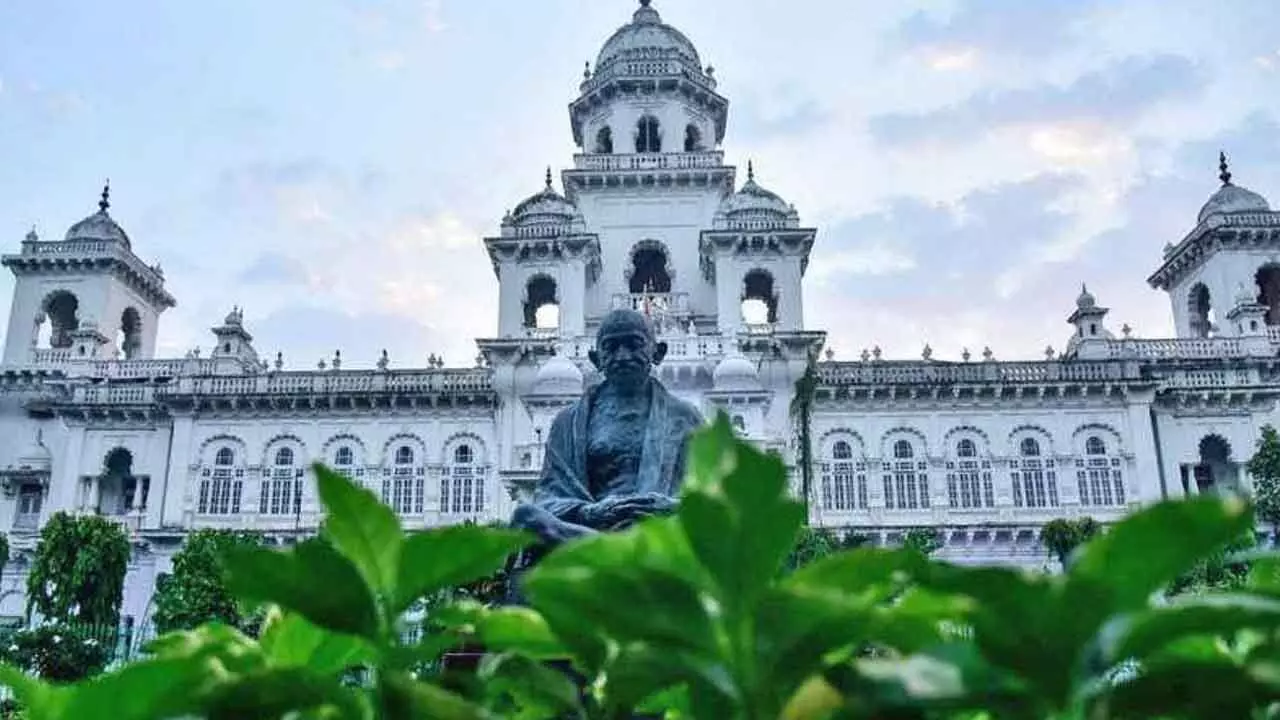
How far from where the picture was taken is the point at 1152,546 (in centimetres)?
131

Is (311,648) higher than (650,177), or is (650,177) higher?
(650,177)

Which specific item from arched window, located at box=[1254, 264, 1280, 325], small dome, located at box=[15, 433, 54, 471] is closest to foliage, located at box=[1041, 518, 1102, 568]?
arched window, located at box=[1254, 264, 1280, 325]

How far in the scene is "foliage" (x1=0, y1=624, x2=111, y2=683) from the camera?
23219 millimetres

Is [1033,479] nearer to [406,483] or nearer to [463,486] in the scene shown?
[463,486]

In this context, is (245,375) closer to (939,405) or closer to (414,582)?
(939,405)

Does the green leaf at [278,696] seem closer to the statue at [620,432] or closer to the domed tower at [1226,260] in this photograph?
the statue at [620,432]

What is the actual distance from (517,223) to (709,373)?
1063cm

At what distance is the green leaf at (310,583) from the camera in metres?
1.55

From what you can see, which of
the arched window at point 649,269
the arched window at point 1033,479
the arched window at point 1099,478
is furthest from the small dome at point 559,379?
the arched window at point 1099,478

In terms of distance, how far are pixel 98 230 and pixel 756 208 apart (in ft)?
88.4

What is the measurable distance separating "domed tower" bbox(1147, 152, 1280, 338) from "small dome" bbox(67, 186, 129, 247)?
43.2 metres

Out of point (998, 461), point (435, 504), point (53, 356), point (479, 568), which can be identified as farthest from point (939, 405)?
point (479, 568)

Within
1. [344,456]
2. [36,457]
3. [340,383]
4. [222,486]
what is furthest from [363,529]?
[36,457]

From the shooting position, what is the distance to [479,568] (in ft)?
5.50
